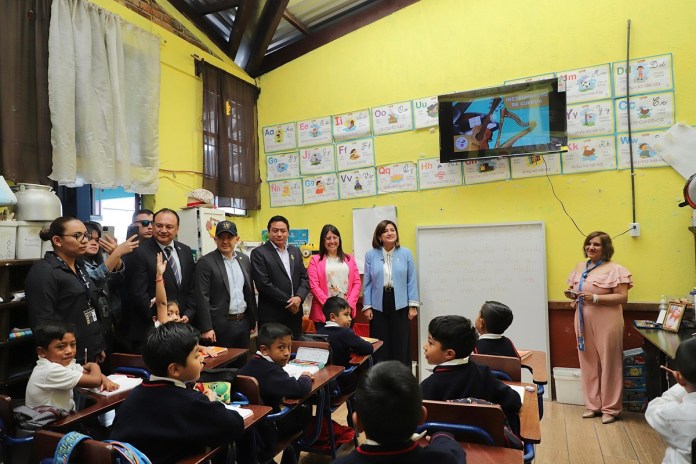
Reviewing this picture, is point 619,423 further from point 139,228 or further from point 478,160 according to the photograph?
point 139,228

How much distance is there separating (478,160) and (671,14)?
1.96m

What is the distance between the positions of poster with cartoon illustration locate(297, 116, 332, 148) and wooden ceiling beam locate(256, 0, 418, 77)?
2.73ft

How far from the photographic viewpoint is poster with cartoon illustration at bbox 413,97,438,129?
15.1 ft

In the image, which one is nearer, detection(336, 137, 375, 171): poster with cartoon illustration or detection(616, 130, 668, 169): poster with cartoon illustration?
detection(616, 130, 668, 169): poster with cartoon illustration

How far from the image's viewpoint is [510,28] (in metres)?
4.36

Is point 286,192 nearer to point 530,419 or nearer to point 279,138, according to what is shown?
point 279,138

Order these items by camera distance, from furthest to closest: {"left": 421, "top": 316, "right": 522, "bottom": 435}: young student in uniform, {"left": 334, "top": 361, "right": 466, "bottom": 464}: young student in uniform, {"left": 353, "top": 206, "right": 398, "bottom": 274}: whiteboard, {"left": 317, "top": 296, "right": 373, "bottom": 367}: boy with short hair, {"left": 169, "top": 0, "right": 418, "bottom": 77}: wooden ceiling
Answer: {"left": 353, "top": 206, "right": 398, "bottom": 274}: whiteboard < {"left": 169, "top": 0, "right": 418, "bottom": 77}: wooden ceiling < {"left": 317, "top": 296, "right": 373, "bottom": 367}: boy with short hair < {"left": 421, "top": 316, "right": 522, "bottom": 435}: young student in uniform < {"left": 334, "top": 361, "right": 466, "bottom": 464}: young student in uniform

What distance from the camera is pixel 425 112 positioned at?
15.2ft

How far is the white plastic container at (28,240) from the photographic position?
106 inches

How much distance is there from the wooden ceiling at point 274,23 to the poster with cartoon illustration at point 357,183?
5.14 feet

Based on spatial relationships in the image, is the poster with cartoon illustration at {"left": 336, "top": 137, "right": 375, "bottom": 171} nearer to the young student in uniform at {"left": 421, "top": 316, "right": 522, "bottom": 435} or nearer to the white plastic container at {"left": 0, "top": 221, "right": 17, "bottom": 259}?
the white plastic container at {"left": 0, "top": 221, "right": 17, "bottom": 259}

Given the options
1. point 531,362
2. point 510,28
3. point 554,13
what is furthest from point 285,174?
point 531,362

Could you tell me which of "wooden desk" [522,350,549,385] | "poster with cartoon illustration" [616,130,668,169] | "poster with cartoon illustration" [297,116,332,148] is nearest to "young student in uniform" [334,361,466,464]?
"wooden desk" [522,350,549,385]

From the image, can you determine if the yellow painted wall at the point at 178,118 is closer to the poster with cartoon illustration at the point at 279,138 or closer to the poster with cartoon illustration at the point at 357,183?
the poster with cartoon illustration at the point at 279,138
